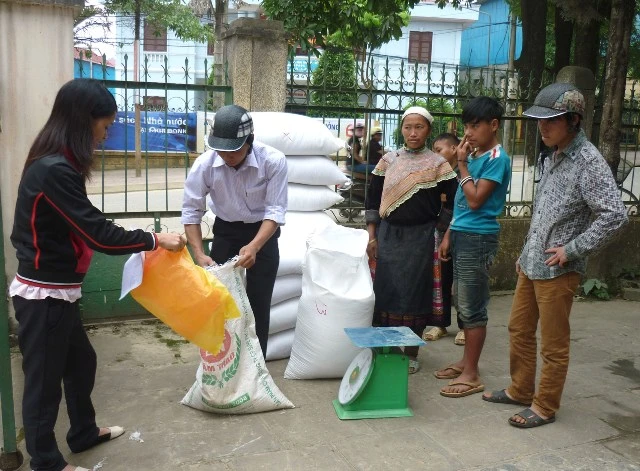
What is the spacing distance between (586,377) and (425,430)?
147 centimetres

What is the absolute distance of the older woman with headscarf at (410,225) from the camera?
13.0ft

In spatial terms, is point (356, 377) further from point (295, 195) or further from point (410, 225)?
point (295, 195)

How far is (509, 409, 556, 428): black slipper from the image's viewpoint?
3.40m

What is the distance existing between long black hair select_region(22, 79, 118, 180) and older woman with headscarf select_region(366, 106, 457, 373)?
1944mm

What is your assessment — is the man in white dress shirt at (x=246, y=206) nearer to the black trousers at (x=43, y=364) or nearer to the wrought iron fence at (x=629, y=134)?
the black trousers at (x=43, y=364)

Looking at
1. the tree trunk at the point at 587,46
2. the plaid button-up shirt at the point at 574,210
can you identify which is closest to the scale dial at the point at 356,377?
the plaid button-up shirt at the point at 574,210

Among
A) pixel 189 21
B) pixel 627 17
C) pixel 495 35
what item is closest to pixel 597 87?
pixel 627 17

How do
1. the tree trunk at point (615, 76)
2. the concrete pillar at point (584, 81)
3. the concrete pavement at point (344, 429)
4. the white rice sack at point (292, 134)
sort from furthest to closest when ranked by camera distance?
1. the concrete pillar at point (584, 81)
2. the tree trunk at point (615, 76)
3. the white rice sack at point (292, 134)
4. the concrete pavement at point (344, 429)

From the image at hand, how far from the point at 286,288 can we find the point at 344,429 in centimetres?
119

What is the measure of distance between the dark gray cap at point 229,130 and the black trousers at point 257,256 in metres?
0.54

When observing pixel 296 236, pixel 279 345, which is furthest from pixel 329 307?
pixel 296 236

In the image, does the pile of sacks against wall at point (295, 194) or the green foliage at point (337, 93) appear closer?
the pile of sacks against wall at point (295, 194)

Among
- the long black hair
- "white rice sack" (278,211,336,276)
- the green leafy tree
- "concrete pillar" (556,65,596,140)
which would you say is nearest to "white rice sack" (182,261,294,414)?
"white rice sack" (278,211,336,276)

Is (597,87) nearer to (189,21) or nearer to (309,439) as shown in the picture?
(309,439)
